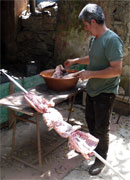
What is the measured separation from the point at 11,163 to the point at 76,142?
1.46m

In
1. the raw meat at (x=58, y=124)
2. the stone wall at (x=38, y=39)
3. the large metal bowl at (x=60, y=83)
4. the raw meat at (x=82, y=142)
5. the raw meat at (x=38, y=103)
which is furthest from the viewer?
the stone wall at (x=38, y=39)

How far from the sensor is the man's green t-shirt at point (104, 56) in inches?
106

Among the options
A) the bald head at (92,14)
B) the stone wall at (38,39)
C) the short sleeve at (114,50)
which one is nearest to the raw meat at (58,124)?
the short sleeve at (114,50)

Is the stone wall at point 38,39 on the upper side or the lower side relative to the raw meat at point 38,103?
upper

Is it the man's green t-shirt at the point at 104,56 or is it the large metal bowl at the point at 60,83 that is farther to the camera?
the large metal bowl at the point at 60,83

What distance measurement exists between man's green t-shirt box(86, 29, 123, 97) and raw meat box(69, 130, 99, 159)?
2.32 feet

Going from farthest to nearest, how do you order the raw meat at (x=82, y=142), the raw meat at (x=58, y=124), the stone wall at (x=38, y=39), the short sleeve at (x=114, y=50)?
1. the stone wall at (x=38, y=39)
2. the short sleeve at (x=114, y=50)
3. the raw meat at (x=58, y=124)
4. the raw meat at (x=82, y=142)

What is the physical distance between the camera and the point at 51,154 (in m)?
3.79

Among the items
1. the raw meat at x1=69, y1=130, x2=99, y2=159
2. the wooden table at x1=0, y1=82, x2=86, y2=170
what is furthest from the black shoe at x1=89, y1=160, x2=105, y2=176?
the raw meat at x1=69, y1=130, x2=99, y2=159

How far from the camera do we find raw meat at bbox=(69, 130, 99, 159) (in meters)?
2.40

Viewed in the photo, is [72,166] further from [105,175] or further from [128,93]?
[128,93]

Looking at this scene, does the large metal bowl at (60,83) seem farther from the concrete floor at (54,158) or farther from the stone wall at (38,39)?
the stone wall at (38,39)

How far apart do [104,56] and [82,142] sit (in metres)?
1.06

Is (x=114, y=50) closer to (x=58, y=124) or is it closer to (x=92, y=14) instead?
(x=92, y=14)
